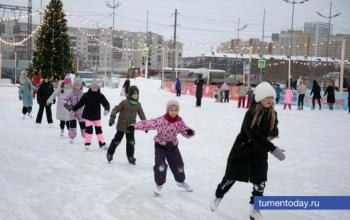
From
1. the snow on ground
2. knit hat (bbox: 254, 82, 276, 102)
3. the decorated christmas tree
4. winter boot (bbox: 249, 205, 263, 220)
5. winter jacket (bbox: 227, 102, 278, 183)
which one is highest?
the decorated christmas tree

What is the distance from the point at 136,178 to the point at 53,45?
20.3 m

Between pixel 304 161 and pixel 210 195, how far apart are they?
10.9 ft

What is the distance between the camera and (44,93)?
12539 millimetres

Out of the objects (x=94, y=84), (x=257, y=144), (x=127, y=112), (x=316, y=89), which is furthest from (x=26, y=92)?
(x=316, y=89)

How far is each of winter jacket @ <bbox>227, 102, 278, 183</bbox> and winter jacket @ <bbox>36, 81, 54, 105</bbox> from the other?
8947mm

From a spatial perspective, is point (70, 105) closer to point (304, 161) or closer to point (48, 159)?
point (48, 159)

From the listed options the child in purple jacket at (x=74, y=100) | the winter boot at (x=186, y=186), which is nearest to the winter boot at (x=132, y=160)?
the winter boot at (x=186, y=186)

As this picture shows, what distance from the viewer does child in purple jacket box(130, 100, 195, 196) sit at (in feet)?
17.8

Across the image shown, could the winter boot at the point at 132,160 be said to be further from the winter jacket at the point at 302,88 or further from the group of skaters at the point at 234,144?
the winter jacket at the point at 302,88

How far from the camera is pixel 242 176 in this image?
448 cm

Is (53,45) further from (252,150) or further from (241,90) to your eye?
(252,150)

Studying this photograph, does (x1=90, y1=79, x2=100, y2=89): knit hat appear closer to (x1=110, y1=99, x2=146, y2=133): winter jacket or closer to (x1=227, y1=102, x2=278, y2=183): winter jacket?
(x1=110, y1=99, x2=146, y2=133): winter jacket

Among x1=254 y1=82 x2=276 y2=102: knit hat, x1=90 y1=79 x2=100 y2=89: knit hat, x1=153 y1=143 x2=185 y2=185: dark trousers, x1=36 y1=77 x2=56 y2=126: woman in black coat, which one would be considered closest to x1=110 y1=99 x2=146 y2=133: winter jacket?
x1=90 y1=79 x2=100 y2=89: knit hat

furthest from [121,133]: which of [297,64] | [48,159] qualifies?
[297,64]
